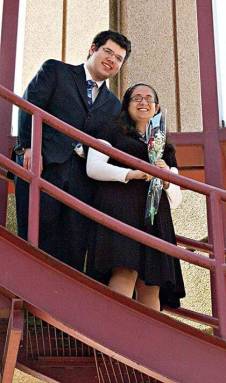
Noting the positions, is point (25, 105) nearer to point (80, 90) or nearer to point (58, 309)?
point (80, 90)

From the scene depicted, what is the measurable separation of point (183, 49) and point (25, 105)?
3046 mm

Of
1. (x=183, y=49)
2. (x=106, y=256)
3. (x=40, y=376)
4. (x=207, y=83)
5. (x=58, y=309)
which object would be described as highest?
(x=183, y=49)

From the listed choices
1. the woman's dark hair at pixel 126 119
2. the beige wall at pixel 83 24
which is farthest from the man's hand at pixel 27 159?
the beige wall at pixel 83 24

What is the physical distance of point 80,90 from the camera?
429cm

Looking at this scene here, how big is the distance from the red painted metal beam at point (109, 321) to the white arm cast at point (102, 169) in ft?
1.72

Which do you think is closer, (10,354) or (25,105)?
(10,354)

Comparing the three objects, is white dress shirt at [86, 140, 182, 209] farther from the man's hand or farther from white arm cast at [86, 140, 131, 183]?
the man's hand

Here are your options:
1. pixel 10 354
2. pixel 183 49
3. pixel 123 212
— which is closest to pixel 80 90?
pixel 123 212

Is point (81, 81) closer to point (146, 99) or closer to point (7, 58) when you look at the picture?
point (146, 99)

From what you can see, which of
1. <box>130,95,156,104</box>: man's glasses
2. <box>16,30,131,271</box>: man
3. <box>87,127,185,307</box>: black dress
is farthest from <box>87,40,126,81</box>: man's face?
<box>87,127,185,307</box>: black dress

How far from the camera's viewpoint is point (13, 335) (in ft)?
11.0

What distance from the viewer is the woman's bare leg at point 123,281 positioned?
368 cm

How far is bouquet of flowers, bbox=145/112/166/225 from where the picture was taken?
3.72 metres

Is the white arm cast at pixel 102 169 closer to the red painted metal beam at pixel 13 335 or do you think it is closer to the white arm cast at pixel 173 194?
the white arm cast at pixel 173 194
